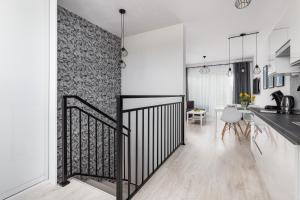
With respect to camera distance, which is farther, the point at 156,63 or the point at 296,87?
the point at 156,63

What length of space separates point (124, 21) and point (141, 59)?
2.90 ft

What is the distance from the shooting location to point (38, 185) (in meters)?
1.73

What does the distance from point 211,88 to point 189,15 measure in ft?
16.2

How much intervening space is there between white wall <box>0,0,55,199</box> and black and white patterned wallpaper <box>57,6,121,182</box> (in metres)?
0.72

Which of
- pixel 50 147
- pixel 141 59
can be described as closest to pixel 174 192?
pixel 50 147

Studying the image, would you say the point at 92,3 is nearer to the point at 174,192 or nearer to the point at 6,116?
the point at 6,116

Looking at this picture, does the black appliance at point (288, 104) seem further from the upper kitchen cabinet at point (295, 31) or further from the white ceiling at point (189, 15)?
the white ceiling at point (189, 15)

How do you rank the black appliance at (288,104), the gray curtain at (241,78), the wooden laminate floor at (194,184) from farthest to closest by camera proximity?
the gray curtain at (241,78), the black appliance at (288,104), the wooden laminate floor at (194,184)

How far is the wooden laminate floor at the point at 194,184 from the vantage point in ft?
5.22

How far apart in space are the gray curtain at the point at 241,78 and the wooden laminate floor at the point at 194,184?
4547 mm

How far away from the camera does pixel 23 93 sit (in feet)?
Answer: 5.51

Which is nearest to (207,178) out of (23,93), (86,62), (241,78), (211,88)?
(23,93)

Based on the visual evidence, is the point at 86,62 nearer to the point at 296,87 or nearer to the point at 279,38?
the point at 279,38

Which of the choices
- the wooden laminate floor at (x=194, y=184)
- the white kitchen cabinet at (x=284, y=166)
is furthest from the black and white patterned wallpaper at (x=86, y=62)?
the white kitchen cabinet at (x=284, y=166)
